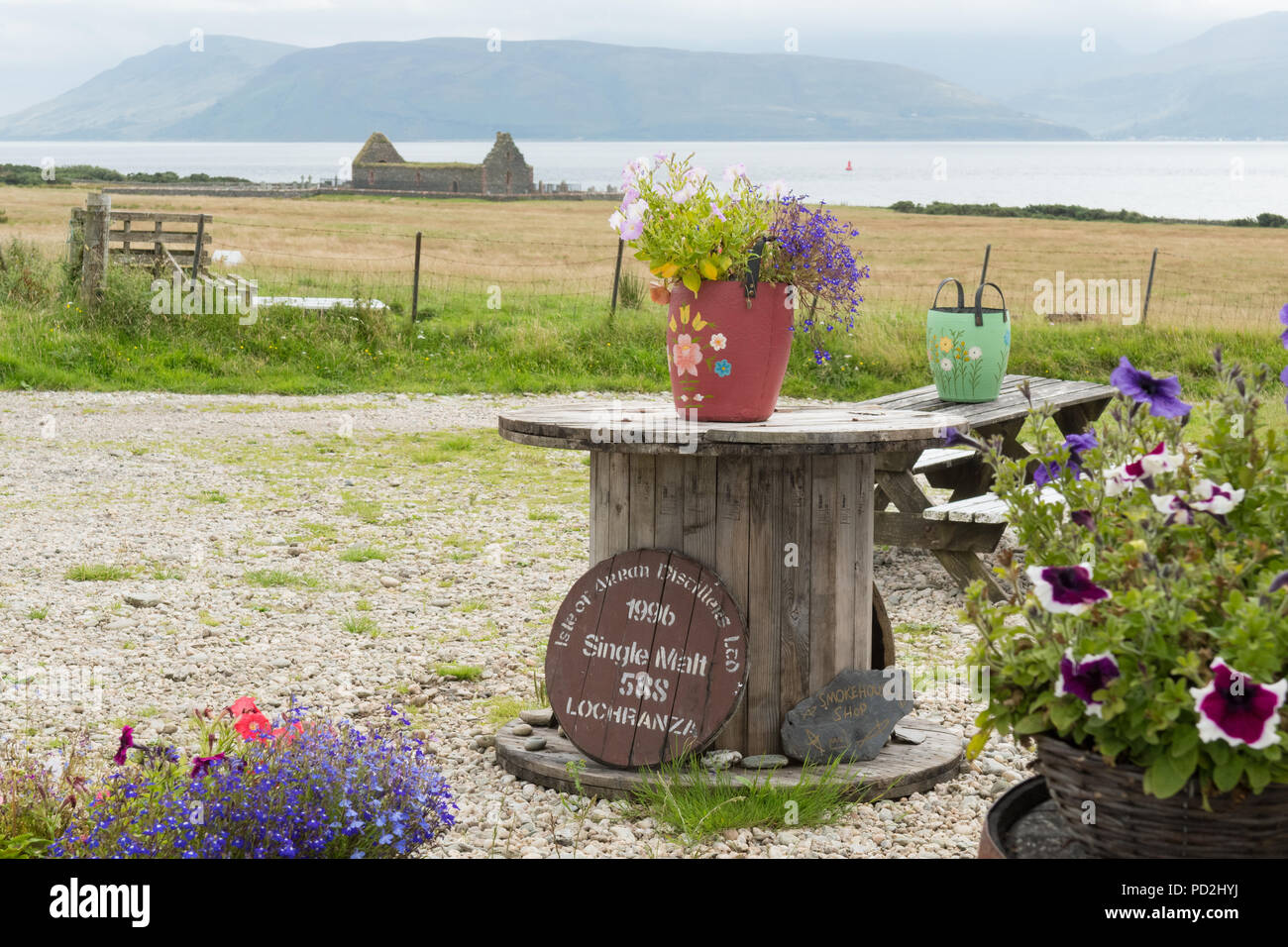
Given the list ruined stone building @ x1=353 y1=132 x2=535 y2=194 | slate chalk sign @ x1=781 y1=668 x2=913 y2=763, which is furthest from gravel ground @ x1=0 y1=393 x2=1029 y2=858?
ruined stone building @ x1=353 y1=132 x2=535 y2=194

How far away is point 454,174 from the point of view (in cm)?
6462

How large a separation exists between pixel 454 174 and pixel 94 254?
5354cm

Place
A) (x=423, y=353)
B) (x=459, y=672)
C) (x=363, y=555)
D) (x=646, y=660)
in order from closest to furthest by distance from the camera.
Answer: (x=646, y=660)
(x=459, y=672)
(x=363, y=555)
(x=423, y=353)

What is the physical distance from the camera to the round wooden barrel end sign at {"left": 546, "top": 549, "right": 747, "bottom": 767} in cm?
358

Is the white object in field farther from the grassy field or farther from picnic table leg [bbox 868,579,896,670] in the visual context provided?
picnic table leg [bbox 868,579,896,670]

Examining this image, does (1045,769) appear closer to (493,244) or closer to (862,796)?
(862,796)

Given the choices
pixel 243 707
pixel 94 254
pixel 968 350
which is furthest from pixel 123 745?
pixel 94 254

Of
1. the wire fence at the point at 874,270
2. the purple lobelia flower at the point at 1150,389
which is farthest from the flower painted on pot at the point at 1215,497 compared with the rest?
the wire fence at the point at 874,270

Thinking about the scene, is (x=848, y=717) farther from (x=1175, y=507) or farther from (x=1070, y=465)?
(x=1175, y=507)

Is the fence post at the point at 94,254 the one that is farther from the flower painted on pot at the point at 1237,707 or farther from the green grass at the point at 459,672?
the flower painted on pot at the point at 1237,707

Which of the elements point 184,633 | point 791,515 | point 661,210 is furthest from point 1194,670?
point 184,633

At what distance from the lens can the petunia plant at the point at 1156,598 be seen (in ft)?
5.61

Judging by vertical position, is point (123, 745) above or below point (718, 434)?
below

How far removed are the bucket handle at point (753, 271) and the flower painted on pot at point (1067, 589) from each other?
1.80m
